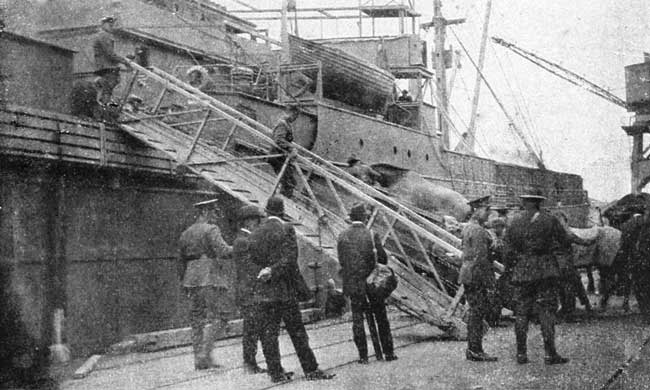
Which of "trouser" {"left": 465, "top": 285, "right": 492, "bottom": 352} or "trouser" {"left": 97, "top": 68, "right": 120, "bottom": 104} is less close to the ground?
"trouser" {"left": 97, "top": 68, "right": 120, "bottom": 104}

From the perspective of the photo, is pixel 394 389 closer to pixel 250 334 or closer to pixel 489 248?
pixel 250 334

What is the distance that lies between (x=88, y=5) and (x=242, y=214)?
12787mm

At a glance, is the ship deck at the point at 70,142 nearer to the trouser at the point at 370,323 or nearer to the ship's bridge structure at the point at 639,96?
the trouser at the point at 370,323

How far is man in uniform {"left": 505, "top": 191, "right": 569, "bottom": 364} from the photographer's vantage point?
26.1ft

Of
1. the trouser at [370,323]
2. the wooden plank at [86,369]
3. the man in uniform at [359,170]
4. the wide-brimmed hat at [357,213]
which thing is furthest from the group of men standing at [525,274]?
the man in uniform at [359,170]

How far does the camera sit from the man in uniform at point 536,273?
7941 mm

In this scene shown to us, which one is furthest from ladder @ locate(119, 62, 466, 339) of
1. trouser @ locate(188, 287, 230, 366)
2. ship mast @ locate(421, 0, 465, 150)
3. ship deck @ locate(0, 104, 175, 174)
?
ship mast @ locate(421, 0, 465, 150)

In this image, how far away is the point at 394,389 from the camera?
263 inches

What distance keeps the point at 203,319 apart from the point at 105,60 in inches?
211

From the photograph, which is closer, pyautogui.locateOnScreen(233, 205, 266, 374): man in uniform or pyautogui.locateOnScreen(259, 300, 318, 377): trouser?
pyautogui.locateOnScreen(259, 300, 318, 377): trouser

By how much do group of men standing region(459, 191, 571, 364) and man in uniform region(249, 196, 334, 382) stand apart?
221 cm

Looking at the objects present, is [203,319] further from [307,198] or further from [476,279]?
[307,198]

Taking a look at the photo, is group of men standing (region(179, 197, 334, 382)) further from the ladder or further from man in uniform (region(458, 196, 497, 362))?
the ladder

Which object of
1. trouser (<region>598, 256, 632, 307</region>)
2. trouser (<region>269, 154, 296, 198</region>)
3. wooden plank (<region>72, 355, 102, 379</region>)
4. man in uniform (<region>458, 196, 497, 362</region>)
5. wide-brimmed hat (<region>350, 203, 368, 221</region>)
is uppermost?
trouser (<region>269, 154, 296, 198</region>)
